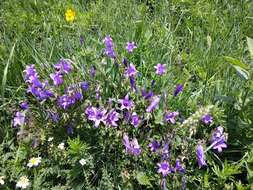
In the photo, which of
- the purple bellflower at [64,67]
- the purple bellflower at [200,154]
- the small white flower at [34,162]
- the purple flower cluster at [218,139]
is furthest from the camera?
the purple bellflower at [64,67]

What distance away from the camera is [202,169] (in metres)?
2.09

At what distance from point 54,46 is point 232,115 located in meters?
1.19

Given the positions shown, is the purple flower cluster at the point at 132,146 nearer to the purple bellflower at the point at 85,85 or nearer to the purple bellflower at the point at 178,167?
the purple bellflower at the point at 178,167

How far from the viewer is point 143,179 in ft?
6.50

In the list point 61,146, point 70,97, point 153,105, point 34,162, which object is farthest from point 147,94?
point 34,162

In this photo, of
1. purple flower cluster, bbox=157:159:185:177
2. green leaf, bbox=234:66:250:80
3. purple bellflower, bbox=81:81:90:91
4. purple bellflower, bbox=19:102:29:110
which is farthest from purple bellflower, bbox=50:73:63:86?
green leaf, bbox=234:66:250:80

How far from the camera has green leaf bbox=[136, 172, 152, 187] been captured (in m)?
1.97

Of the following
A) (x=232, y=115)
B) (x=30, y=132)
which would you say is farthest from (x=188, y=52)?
(x=30, y=132)

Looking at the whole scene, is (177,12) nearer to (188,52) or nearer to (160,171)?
(188,52)

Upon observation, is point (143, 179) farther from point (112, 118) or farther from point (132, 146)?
point (112, 118)

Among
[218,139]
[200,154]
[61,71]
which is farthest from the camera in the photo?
[61,71]

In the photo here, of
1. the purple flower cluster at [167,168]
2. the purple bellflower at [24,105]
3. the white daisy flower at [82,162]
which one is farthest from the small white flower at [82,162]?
the purple bellflower at [24,105]

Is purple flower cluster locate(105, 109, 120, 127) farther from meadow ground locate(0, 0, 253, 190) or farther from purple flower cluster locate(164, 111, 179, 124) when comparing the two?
purple flower cluster locate(164, 111, 179, 124)

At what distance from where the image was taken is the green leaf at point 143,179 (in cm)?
197
